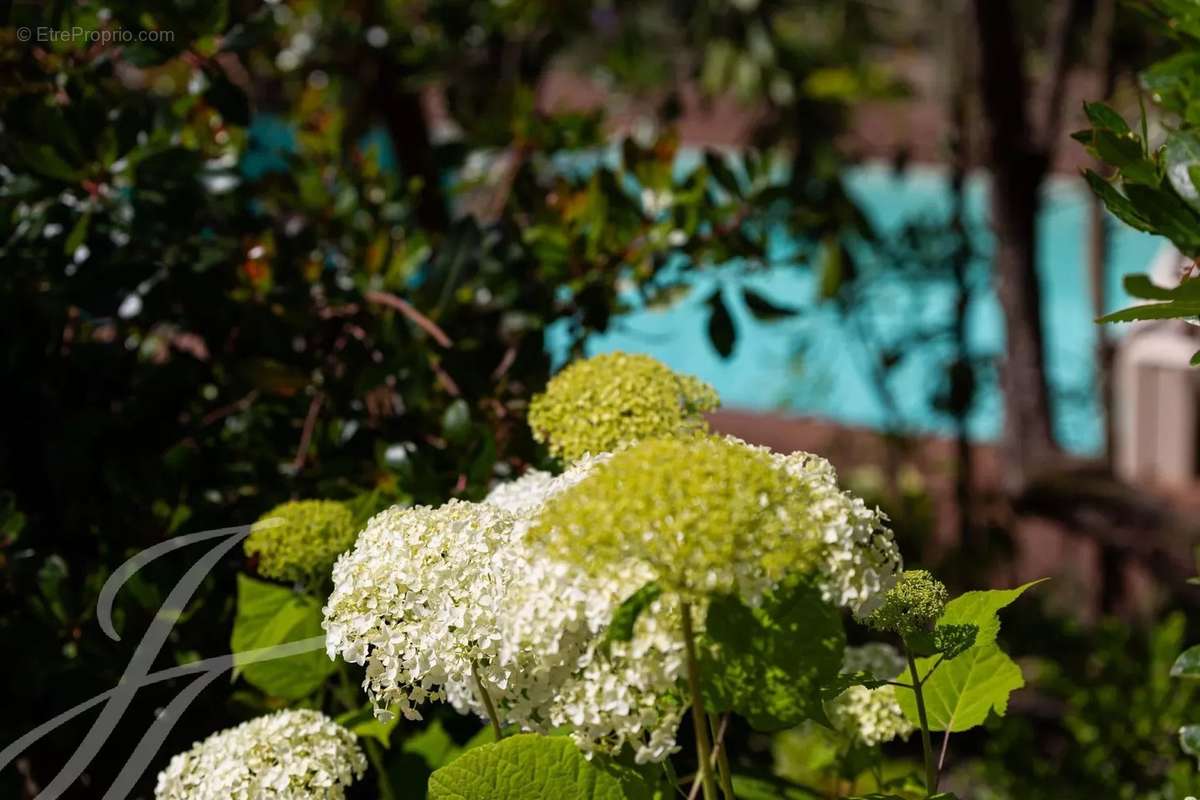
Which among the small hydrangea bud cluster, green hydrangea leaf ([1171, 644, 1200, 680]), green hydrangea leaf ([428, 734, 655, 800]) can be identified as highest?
the small hydrangea bud cluster

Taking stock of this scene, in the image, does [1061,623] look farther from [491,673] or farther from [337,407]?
[491,673]

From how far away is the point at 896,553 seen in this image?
Answer: 690 millimetres

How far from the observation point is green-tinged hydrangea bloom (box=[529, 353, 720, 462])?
0.93m

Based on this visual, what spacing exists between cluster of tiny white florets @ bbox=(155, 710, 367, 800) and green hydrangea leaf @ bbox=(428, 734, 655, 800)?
123 millimetres

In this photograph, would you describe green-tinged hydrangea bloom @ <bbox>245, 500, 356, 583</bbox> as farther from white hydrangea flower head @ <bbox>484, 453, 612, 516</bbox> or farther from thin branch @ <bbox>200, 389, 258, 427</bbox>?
thin branch @ <bbox>200, 389, 258, 427</bbox>

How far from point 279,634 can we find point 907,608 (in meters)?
0.52

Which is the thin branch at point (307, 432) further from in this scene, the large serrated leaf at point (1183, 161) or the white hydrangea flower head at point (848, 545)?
the large serrated leaf at point (1183, 161)

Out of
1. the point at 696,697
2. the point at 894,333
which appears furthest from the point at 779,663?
the point at 894,333

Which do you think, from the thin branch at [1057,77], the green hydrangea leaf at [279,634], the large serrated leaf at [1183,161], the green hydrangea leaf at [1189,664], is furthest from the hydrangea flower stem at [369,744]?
the thin branch at [1057,77]

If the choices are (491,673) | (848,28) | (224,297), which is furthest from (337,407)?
(848,28)

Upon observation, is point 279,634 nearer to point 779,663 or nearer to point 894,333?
point 779,663

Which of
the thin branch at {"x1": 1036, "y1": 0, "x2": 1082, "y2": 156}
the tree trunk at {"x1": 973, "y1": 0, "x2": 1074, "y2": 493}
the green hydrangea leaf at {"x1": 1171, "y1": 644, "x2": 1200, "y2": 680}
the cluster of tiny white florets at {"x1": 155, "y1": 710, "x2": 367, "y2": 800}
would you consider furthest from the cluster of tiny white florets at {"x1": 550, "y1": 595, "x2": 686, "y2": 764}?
the thin branch at {"x1": 1036, "y1": 0, "x2": 1082, "y2": 156}

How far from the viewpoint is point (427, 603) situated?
0.77m

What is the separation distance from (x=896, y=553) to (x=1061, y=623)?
2.16 m
